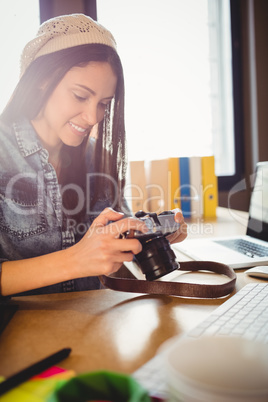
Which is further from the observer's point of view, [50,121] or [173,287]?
[50,121]

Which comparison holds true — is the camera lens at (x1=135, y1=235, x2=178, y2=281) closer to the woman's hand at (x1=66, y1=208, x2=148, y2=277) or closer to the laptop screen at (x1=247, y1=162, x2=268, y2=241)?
the woman's hand at (x1=66, y1=208, x2=148, y2=277)

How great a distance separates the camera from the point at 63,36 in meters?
1.10

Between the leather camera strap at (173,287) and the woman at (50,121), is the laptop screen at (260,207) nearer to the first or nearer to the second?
the woman at (50,121)

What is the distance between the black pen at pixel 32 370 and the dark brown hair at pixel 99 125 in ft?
2.64

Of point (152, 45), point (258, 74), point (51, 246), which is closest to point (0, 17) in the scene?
point (152, 45)

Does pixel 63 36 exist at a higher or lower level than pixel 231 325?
higher

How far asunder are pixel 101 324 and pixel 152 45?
2.09 metres

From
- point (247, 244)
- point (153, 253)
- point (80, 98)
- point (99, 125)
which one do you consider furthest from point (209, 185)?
point (153, 253)

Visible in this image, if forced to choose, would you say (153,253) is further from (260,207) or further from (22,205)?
(260,207)

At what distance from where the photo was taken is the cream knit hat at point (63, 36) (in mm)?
1102

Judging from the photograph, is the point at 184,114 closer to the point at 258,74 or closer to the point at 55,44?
the point at 258,74

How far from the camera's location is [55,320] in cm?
69

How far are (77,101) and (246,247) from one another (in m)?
0.76

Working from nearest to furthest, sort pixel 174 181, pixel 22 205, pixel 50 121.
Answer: pixel 22 205 < pixel 50 121 < pixel 174 181
